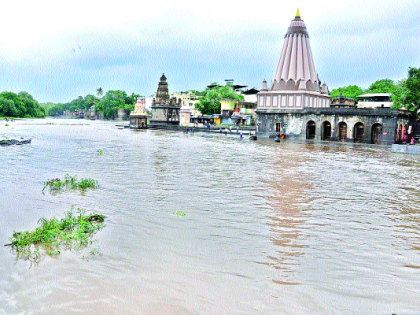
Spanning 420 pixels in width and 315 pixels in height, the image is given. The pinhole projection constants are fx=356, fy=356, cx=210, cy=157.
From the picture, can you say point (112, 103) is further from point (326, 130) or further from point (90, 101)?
point (326, 130)

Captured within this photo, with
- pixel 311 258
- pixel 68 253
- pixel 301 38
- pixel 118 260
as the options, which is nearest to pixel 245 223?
pixel 311 258

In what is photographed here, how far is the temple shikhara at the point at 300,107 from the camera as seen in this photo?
39.9 metres

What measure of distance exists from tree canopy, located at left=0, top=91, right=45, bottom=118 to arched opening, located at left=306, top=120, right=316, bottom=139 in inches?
3165

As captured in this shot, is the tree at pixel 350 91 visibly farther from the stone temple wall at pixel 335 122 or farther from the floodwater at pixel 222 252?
the floodwater at pixel 222 252

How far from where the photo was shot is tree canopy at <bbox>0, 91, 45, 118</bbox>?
301 feet

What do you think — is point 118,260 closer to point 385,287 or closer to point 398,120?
point 385,287

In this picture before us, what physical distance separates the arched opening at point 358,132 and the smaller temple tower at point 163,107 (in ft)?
133

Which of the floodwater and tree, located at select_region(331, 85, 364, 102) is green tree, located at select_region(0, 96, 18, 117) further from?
the floodwater

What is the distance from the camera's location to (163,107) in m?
70.9

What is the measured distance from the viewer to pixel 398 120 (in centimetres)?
3572

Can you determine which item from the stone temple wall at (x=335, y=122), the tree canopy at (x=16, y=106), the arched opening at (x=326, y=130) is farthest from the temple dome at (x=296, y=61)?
the tree canopy at (x=16, y=106)

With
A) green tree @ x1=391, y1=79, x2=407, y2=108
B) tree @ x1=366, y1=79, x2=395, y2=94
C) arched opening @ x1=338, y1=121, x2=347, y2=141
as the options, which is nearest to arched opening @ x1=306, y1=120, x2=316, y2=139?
arched opening @ x1=338, y1=121, x2=347, y2=141

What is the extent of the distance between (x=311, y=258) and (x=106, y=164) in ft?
44.1

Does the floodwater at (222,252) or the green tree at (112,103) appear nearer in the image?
the floodwater at (222,252)
